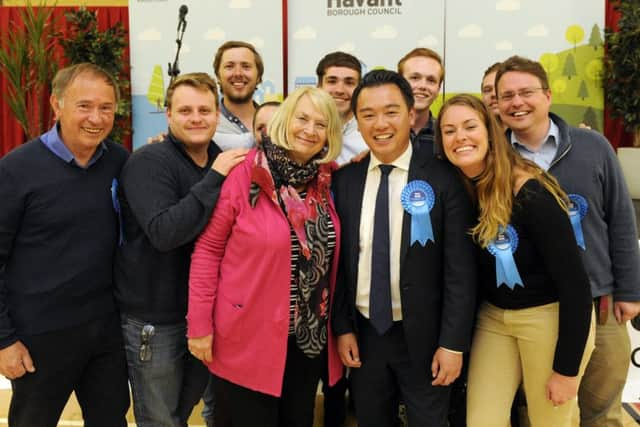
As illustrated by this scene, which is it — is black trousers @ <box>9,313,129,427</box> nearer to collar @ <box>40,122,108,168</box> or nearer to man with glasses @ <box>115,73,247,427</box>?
man with glasses @ <box>115,73,247,427</box>

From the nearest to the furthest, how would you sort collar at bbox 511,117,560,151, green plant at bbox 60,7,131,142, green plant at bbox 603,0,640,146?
1. collar at bbox 511,117,560,151
2. green plant at bbox 603,0,640,146
3. green plant at bbox 60,7,131,142

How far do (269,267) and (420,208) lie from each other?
538 millimetres

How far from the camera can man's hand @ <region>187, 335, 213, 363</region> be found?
1.75m

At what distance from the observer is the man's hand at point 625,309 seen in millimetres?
2004

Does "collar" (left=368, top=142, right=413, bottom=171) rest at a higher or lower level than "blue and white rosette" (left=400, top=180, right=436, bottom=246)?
higher

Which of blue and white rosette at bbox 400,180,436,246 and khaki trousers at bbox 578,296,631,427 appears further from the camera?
khaki trousers at bbox 578,296,631,427

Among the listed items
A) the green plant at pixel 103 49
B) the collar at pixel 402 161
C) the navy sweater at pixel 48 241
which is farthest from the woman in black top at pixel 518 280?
the green plant at pixel 103 49

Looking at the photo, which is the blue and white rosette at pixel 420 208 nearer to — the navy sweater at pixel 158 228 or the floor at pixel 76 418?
the navy sweater at pixel 158 228

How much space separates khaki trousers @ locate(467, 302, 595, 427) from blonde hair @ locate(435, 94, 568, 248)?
0.30 m

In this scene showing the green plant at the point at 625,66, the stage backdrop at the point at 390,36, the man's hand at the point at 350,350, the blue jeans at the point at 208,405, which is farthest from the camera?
the stage backdrop at the point at 390,36

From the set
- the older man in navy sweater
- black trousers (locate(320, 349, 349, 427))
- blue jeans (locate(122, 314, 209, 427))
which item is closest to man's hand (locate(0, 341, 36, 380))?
the older man in navy sweater

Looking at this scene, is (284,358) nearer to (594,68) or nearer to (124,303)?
(124,303)

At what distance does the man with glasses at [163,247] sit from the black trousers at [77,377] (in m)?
0.07

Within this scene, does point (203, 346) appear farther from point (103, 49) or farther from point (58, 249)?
point (103, 49)
